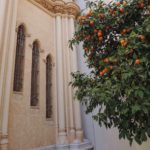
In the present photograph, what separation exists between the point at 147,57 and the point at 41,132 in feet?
15.0

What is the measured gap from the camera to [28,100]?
5.86 meters

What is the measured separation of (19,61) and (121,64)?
4.23 m

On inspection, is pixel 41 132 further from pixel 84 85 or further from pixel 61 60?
pixel 84 85

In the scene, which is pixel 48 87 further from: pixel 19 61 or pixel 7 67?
pixel 7 67

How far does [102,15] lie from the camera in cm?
324

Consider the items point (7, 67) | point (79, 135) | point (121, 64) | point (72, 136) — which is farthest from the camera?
point (79, 135)

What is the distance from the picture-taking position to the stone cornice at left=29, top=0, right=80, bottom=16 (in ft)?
25.3

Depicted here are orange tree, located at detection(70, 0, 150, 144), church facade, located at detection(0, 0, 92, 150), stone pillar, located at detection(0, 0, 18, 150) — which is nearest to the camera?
orange tree, located at detection(70, 0, 150, 144)

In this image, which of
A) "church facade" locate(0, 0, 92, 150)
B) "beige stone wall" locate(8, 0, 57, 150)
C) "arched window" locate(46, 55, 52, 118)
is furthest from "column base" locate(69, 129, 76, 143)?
"arched window" locate(46, 55, 52, 118)

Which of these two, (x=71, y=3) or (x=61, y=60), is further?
(x=71, y=3)

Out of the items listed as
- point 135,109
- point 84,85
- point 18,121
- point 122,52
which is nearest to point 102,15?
point 122,52

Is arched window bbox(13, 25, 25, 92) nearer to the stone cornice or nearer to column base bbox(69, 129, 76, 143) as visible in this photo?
the stone cornice

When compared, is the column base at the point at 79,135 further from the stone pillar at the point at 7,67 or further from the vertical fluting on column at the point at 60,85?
the stone pillar at the point at 7,67

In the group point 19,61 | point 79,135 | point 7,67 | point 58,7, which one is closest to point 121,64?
point 7,67
